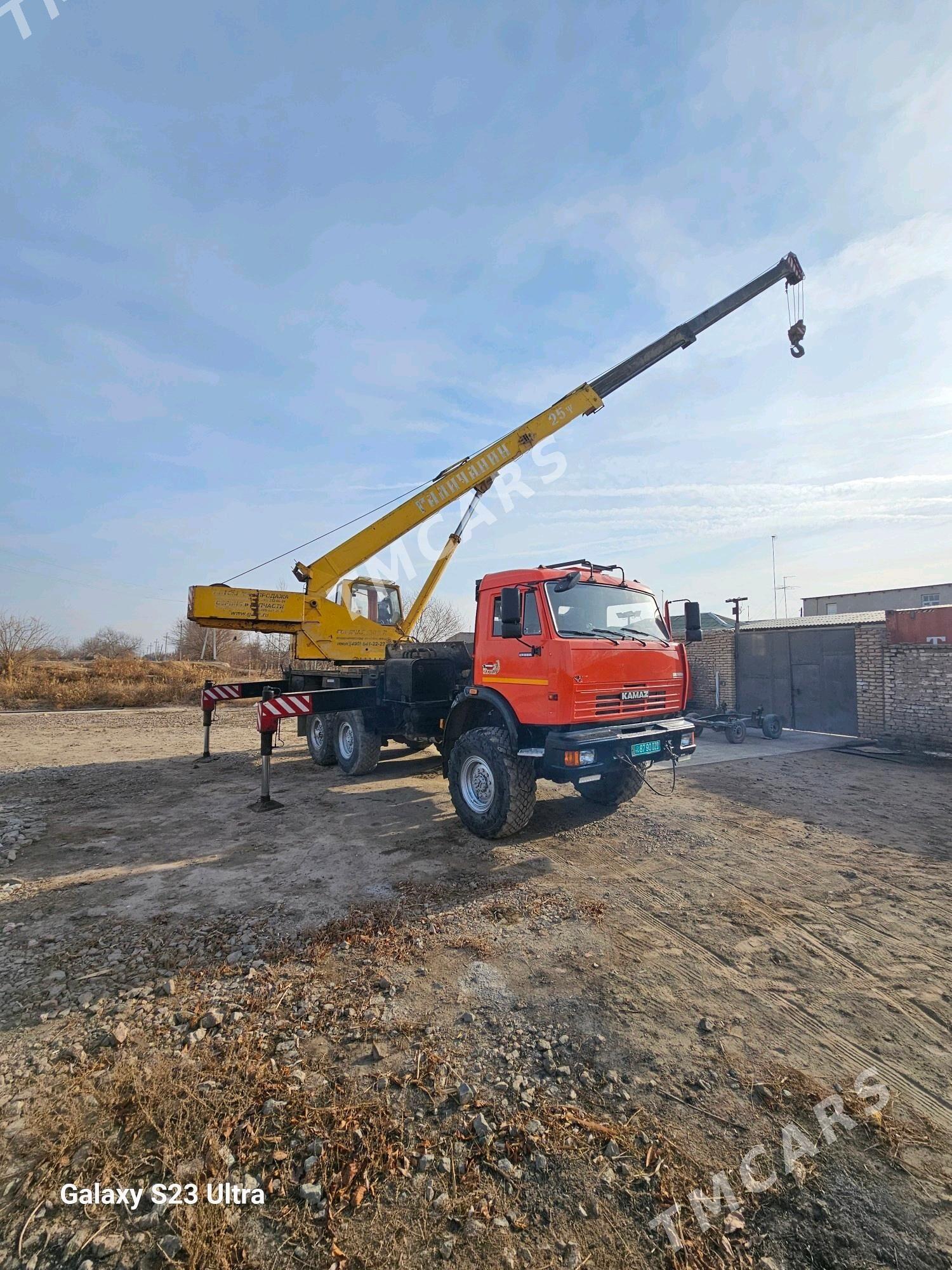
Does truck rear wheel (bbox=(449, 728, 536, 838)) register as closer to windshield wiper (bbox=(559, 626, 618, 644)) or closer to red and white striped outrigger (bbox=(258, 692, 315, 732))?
windshield wiper (bbox=(559, 626, 618, 644))

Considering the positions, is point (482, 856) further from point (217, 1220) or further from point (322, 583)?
point (322, 583)

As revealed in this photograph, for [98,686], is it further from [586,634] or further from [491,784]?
[586,634]

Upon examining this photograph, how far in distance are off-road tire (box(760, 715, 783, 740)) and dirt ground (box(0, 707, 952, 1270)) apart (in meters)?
5.84

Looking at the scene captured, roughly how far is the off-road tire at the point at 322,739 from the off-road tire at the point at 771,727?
8.76m

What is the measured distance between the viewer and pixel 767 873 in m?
4.75

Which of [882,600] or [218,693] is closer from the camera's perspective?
[218,693]

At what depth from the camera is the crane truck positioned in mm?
5309

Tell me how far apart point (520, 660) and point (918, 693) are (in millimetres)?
9093

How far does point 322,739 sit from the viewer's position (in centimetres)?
944

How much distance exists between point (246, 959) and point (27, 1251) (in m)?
1.70

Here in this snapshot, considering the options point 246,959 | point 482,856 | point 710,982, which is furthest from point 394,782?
point 710,982

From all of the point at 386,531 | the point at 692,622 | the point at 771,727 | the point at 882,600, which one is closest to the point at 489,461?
the point at 386,531

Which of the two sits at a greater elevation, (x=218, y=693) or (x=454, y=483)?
(x=454, y=483)

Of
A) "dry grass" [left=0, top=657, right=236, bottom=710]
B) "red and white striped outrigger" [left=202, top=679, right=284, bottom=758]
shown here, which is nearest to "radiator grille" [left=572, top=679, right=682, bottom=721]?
"red and white striped outrigger" [left=202, top=679, right=284, bottom=758]
